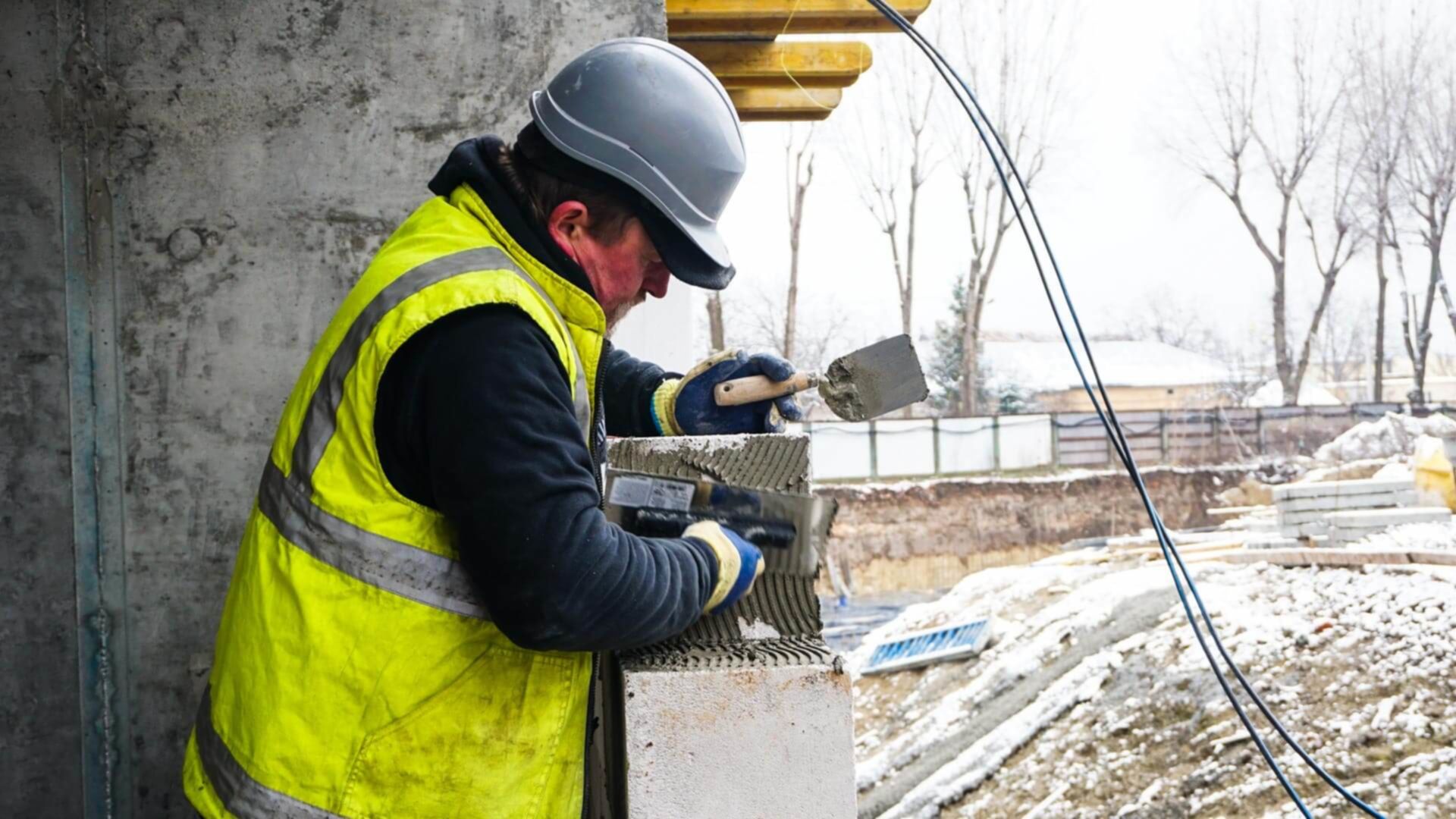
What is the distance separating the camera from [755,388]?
7.94ft

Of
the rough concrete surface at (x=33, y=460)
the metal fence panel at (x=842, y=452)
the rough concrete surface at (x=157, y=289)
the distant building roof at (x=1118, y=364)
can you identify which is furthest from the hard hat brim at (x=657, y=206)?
the distant building roof at (x=1118, y=364)

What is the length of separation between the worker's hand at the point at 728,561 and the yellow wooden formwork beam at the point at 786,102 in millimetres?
4108

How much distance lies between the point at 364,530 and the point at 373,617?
0.12 m

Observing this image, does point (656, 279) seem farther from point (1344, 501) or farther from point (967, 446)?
point (967, 446)

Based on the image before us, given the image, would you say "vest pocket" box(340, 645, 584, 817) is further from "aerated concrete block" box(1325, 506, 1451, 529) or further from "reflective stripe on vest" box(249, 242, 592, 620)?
"aerated concrete block" box(1325, 506, 1451, 529)

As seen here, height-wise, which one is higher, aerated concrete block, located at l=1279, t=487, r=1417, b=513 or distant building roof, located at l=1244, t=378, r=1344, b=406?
distant building roof, located at l=1244, t=378, r=1344, b=406

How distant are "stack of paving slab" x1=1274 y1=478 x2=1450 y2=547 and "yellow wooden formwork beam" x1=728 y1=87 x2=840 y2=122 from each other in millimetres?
5909

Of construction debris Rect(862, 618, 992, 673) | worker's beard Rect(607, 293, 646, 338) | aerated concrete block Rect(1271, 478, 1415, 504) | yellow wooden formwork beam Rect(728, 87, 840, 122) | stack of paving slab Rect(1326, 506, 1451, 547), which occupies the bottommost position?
construction debris Rect(862, 618, 992, 673)

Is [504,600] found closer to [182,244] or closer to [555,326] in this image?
[555,326]

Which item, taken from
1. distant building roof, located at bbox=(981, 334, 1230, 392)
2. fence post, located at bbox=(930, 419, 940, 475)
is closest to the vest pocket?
fence post, located at bbox=(930, 419, 940, 475)

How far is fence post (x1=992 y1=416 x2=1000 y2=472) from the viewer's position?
25.0 metres

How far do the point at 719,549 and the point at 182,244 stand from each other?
178 cm

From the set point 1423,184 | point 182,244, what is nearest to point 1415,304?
point 1423,184

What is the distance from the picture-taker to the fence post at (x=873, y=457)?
940 inches
